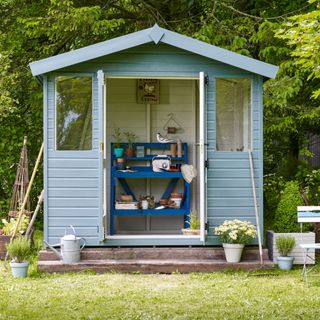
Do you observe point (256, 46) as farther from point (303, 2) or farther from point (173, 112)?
point (173, 112)

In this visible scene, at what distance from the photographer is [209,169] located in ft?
28.6

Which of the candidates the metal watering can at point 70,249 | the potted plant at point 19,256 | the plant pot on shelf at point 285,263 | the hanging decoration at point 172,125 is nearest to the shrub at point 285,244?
the plant pot on shelf at point 285,263

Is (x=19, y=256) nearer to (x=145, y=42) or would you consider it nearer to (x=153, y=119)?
(x=145, y=42)

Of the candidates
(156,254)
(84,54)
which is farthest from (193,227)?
(84,54)

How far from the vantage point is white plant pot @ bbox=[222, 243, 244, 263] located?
8.32m

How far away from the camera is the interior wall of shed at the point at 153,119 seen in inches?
409

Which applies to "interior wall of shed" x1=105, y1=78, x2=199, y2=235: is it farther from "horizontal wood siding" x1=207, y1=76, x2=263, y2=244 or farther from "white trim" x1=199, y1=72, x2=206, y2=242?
"white trim" x1=199, y1=72, x2=206, y2=242

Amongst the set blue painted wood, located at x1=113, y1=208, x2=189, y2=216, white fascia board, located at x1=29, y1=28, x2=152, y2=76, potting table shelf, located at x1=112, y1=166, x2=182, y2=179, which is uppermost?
white fascia board, located at x1=29, y1=28, x2=152, y2=76

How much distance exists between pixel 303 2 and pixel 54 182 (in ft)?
21.3

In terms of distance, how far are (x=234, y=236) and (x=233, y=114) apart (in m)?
1.62

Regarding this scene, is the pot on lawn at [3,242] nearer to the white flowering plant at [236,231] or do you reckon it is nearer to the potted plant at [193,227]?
the potted plant at [193,227]

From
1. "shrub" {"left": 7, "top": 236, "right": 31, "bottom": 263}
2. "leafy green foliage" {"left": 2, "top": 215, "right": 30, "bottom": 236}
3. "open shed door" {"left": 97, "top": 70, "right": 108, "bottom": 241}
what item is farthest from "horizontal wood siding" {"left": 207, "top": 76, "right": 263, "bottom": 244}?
"leafy green foliage" {"left": 2, "top": 215, "right": 30, "bottom": 236}

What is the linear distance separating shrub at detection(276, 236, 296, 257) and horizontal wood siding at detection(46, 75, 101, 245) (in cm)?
226

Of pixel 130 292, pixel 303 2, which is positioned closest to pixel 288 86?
pixel 303 2
